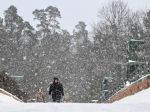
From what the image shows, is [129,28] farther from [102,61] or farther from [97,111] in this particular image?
[97,111]

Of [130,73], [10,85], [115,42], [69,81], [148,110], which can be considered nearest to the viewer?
[148,110]

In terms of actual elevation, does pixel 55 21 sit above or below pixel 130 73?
above

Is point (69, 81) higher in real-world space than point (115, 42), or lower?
lower

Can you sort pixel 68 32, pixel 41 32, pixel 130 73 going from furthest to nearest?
pixel 68 32, pixel 41 32, pixel 130 73

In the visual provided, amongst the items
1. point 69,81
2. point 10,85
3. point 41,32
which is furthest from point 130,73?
point 41,32

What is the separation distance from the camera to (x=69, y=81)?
86938mm


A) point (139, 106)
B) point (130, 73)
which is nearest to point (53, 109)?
point (139, 106)

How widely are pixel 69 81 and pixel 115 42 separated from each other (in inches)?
1032

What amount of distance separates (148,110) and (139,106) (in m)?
0.36

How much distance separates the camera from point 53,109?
11.3 meters

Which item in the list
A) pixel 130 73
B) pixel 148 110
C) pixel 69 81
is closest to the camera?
pixel 148 110

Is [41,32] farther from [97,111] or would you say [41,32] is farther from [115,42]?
[97,111]

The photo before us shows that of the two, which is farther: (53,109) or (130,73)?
(130,73)

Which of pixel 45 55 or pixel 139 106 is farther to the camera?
pixel 45 55
